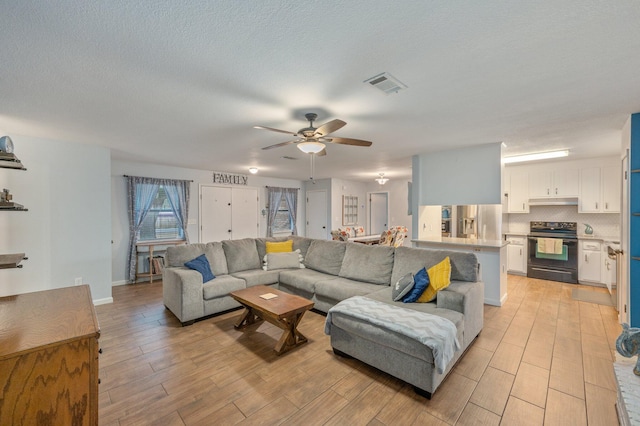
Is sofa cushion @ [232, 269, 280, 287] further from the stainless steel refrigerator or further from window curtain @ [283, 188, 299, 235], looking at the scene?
window curtain @ [283, 188, 299, 235]

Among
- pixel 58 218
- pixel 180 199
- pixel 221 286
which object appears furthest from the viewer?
pixel 180 199

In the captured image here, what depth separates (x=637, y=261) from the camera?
112 inches

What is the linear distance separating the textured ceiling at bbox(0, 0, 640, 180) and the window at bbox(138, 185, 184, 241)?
8.36 ft

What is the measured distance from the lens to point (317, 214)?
8.62m

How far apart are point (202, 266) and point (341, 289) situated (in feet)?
6.48

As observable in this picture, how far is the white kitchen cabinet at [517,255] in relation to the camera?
5.78 meters

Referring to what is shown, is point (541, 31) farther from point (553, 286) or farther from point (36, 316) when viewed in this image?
point (553, 286)

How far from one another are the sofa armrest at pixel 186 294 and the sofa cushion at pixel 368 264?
6.49ft

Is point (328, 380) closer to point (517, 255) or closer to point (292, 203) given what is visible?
point (517, 255)

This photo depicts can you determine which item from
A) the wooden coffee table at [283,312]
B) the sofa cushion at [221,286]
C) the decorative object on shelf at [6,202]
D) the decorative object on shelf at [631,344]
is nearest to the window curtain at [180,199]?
the sofa cushion at [221,286]

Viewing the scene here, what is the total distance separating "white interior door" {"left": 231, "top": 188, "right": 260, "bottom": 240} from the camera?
714 centimetres

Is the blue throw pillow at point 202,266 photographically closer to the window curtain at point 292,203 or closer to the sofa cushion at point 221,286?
the sofa cushion at point 221,286

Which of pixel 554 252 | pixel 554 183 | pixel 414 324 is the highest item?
pixel 554 183

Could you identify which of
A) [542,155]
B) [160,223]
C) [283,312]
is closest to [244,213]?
[160,223]
